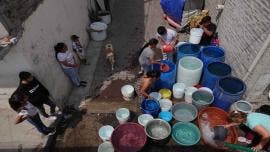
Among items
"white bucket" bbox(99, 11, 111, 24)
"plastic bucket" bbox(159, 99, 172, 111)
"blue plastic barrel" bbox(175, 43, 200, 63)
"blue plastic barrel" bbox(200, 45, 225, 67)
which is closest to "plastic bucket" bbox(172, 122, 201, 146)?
"plastic bucket" bbox(159, 99, 172, 111)

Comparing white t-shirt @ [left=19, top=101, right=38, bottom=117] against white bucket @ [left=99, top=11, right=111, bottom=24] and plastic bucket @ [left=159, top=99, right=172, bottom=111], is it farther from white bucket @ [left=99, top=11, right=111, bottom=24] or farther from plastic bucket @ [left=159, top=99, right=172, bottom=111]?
white bucket @ [left=99, top=11, right=111, bottom=24]

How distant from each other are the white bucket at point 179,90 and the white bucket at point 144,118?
1.29 meters

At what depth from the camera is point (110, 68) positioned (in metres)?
9.10

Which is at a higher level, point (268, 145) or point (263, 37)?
point (263, 37)

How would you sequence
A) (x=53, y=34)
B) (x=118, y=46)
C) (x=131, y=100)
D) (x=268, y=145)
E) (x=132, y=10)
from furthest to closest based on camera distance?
(x=132, y=10) → (x=118, y=46) → (x=131, y=100) → (x=53, y=34) → (x=268, y=145)

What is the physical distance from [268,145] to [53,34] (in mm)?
6618

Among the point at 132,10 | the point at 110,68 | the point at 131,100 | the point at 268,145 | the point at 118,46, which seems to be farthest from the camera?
the point at 132,10

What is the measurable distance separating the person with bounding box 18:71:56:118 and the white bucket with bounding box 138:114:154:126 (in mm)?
2634

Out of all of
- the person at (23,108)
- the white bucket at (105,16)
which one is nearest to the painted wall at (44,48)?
the person at (23,108)

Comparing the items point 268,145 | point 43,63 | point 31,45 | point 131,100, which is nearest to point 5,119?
point 43,63

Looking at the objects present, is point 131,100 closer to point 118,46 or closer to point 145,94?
point 145,94

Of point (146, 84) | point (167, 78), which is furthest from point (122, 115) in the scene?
point (167, 78)

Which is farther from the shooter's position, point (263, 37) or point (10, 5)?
point (263, 37)

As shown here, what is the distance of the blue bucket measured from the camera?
7.07m
